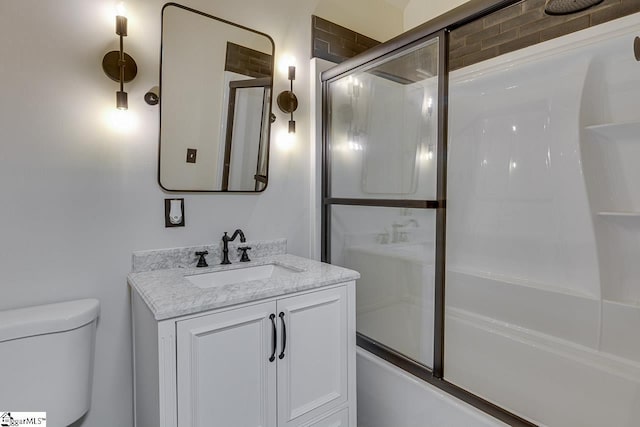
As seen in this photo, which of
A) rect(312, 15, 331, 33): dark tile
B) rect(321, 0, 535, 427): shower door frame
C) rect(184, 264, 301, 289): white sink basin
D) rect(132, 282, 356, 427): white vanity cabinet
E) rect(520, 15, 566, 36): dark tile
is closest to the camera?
rect(132, 282, 356, 427): white vanity cabinet

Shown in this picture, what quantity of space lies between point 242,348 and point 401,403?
900mm

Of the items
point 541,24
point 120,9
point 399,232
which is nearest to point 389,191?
point 399,232

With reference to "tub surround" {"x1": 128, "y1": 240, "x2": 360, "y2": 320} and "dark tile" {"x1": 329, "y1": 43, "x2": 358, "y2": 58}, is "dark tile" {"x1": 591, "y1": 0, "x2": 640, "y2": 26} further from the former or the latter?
"tub surround" {"x1": 128, "y1": 240, "x2": 360, "y2": 320}

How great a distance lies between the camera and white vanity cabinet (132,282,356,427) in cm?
101

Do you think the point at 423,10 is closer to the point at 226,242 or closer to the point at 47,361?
the point at 226,242

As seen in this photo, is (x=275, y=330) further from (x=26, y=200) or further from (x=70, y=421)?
(x=26, y=200)

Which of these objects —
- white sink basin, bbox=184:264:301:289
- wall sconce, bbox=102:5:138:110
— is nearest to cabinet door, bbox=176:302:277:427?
white sink basin, bbox=184:264:301:289

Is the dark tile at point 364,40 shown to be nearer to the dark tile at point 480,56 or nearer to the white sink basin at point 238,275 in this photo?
the dark tile at point 480,56

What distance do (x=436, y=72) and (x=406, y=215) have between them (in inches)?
27.6

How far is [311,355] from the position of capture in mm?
1310

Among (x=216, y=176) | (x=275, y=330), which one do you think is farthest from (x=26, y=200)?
(x=275, y=330)

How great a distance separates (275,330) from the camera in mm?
1199

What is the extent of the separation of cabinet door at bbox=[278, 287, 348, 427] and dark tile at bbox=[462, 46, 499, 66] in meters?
1.69

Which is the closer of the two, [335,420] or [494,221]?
[335,420]
